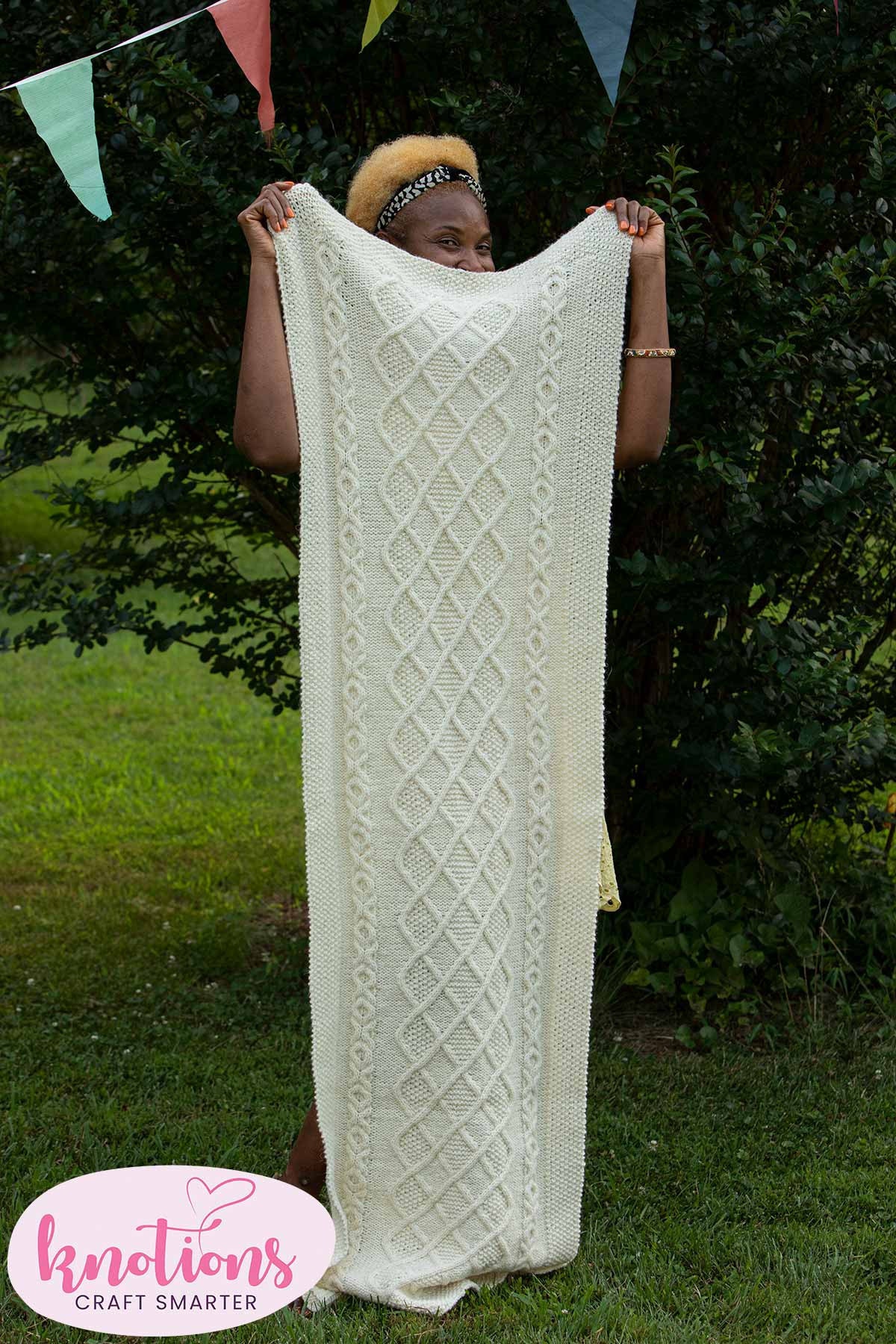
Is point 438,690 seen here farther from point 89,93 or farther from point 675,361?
point 675,361

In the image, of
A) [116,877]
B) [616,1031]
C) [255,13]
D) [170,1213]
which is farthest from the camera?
[116,877]

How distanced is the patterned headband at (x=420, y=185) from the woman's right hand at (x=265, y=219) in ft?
0.70

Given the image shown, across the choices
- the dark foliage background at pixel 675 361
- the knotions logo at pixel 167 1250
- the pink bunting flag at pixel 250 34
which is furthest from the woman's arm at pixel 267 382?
the knotions logo at pixel 167 1250

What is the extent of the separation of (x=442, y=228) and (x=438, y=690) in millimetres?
841

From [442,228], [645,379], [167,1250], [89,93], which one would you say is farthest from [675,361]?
[167,1250]

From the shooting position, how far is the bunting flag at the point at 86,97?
2.64 metres

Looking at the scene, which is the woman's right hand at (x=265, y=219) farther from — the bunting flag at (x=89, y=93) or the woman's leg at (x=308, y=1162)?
the woman's leg at (x=308, y=1162)

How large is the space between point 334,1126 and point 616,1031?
159 cm

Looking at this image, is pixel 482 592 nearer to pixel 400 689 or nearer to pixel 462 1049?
pixel 400 689

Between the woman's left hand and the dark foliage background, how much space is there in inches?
19.8

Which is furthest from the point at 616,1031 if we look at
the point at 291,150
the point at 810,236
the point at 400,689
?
the point at 291,150

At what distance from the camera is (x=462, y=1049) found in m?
2.53

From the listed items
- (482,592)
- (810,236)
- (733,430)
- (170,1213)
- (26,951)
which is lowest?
(26,951)

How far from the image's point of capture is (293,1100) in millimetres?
3602
